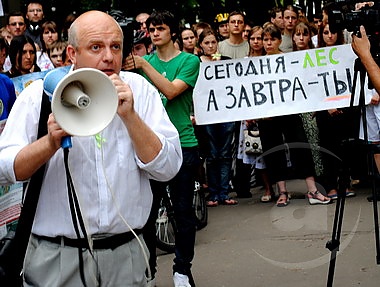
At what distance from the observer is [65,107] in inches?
122

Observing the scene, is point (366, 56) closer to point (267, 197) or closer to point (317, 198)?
point (317, 198)

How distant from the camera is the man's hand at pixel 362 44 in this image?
5415 millimetres

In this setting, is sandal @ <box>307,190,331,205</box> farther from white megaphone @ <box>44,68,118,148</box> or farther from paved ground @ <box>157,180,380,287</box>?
white megaphone @ <box>44,68,118,148</box>

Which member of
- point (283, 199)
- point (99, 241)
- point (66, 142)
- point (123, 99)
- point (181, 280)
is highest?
point (123, 99)

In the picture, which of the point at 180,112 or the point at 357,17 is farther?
the point at 180,112

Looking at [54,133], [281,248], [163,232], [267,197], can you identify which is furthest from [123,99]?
[267,197]

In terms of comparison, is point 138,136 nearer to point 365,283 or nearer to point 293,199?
point 365,283

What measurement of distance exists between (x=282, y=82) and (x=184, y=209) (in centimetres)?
330

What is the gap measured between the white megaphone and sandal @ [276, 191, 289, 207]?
20.5ft

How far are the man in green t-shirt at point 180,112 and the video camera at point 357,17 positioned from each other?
1.21 m

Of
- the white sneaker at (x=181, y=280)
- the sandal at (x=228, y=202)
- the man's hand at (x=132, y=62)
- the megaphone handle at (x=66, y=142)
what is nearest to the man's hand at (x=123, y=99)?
the megaphone handle at (x=66, y=142)

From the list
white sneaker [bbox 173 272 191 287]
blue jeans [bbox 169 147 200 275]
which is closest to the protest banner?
blue jeans [bbox 169 147 200 275]

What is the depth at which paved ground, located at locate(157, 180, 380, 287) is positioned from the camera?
6570mm

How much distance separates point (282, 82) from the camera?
356 inches
